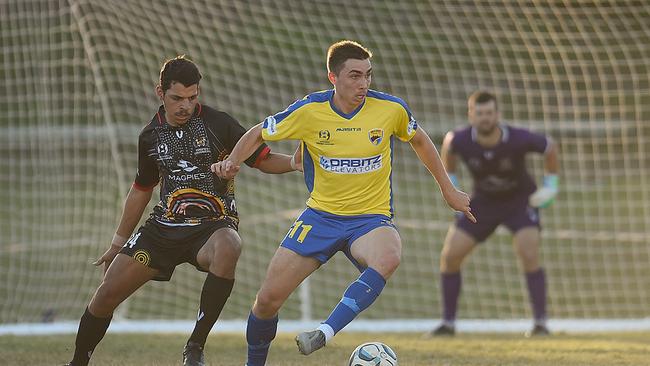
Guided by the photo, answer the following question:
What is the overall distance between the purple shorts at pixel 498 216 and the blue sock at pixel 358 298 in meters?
4.12

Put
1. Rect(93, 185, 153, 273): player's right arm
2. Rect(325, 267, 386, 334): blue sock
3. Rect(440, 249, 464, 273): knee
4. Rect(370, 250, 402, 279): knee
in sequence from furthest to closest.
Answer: Rect(440, 249, 464, 273): knee
Rect(93, 185, 153, 273): player's right arm
Rect(370, 250, 402, 279): knee
Rect(325, 267, 386, 334): blue sock

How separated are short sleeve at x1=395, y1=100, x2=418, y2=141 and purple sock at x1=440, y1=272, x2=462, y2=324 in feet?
13.3

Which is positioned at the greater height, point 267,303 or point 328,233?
point 328,233

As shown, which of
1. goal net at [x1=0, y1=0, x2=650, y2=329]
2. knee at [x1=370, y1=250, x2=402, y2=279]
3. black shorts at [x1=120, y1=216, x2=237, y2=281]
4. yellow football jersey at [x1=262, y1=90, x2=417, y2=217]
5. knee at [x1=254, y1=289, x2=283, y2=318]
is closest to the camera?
knee at [x1=370, y1=250, x2=402, y2=279]

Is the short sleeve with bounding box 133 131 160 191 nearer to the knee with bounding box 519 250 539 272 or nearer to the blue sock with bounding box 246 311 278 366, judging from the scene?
the blue sock with bounding box 246 311 278 366

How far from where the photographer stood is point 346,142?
5.91 m

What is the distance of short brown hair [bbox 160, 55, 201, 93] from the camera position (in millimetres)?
5957

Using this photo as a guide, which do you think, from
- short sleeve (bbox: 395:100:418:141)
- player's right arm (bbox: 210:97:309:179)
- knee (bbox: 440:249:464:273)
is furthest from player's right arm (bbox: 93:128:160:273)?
knee (bbox: 440:249:464:273)

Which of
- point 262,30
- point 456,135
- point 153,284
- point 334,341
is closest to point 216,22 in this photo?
point 262,30

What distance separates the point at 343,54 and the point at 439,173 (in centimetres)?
78

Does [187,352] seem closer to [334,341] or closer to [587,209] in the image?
[334,341]

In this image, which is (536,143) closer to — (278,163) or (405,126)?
(405,126)

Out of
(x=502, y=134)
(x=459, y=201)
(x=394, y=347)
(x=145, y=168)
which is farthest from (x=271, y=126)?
(x=502, y=134)

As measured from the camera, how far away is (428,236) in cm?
1770
